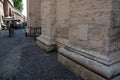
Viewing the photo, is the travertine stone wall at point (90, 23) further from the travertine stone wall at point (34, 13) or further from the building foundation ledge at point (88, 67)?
the travertine stone wall at point (34, 13)

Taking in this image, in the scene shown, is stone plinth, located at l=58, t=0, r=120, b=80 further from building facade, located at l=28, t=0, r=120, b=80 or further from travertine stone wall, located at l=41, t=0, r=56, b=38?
travertine stone wall, located at l=41, t=0, r=56, b=38

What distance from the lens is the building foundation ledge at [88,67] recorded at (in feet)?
11.2

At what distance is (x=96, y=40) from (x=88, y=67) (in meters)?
0.66

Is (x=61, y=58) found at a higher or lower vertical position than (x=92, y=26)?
lower

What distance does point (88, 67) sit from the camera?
3938 millimetres

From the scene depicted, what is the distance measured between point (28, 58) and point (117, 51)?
11.5 ft

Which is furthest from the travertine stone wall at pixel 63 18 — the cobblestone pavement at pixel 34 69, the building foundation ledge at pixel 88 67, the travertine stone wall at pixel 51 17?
the building foundation ledge at pixel 88 67

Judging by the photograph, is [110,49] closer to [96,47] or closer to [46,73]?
[96,47]

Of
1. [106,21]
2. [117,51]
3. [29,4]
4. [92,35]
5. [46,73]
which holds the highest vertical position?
[29,4]

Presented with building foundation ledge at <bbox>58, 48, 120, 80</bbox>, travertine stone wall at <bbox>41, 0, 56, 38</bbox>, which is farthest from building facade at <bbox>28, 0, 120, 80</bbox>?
travertine stone wall at <bbox>41, 0, 56, 38</bbox>

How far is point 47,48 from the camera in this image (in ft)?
23.0

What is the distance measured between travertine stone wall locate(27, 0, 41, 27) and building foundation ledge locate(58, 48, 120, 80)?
8.68 m

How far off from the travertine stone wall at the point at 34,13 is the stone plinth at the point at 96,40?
351 inches

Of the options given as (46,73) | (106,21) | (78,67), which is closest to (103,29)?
(106,21)
